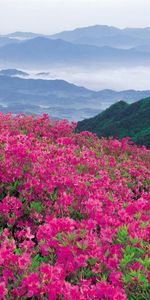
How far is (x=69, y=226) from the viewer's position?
470 cm

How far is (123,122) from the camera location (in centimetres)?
6781

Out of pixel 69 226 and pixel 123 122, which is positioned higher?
pixel 69 226

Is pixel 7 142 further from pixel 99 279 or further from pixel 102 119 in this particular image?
pixel 102 119

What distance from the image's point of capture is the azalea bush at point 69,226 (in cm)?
380

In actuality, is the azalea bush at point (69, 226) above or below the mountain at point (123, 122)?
above

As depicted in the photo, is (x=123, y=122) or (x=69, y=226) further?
(x=123, y=122)

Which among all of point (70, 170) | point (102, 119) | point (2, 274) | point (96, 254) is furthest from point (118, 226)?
point (102, 119)

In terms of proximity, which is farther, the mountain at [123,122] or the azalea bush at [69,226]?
the mountain at [123,122]

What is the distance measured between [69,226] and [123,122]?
63652 millimetres

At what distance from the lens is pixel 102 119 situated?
76.9 metres

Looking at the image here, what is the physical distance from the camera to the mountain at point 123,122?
201 feet

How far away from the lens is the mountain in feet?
201

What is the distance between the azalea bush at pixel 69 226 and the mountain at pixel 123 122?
4588 cm

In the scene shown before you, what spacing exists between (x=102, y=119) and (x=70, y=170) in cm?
7027
